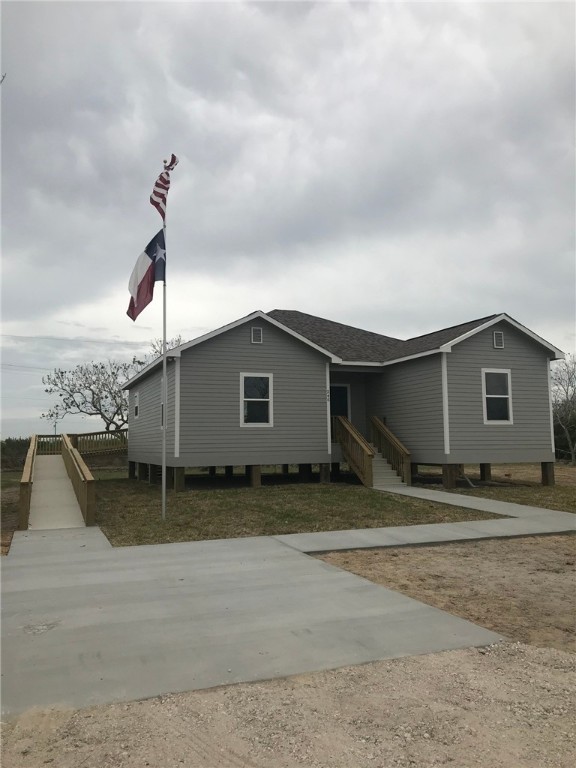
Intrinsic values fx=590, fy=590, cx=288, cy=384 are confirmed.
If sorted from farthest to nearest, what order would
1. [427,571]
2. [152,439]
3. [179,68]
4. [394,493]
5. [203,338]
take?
1. [152,439]
2. [203,338]
3. [394,493]
4. [179,68]
5. [427,571]

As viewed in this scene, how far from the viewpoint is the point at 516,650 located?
4.61 metres

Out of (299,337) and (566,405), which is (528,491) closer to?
(299,337)

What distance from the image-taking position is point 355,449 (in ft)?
57.2

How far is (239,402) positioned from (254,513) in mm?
5022

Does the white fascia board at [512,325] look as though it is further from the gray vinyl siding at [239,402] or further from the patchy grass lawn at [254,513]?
the patchy grass lawn at [254,513]

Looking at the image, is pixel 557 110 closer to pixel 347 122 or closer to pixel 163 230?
pixel 347 122

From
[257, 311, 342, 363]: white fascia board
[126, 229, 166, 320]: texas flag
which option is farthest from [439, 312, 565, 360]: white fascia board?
[126, 229, 166, 320]: texas flag

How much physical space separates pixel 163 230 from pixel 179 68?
9.76ft

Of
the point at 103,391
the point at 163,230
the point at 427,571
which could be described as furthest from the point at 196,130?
the point at 103,391

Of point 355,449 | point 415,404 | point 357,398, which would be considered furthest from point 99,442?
point 415,404

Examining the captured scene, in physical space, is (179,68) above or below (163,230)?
above

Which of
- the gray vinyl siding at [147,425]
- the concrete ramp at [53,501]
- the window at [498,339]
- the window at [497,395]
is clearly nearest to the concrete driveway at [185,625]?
the concrete ramp at [53,501]

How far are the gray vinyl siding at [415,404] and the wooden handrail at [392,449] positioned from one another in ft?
1.35

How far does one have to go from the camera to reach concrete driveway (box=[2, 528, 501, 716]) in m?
4.05
